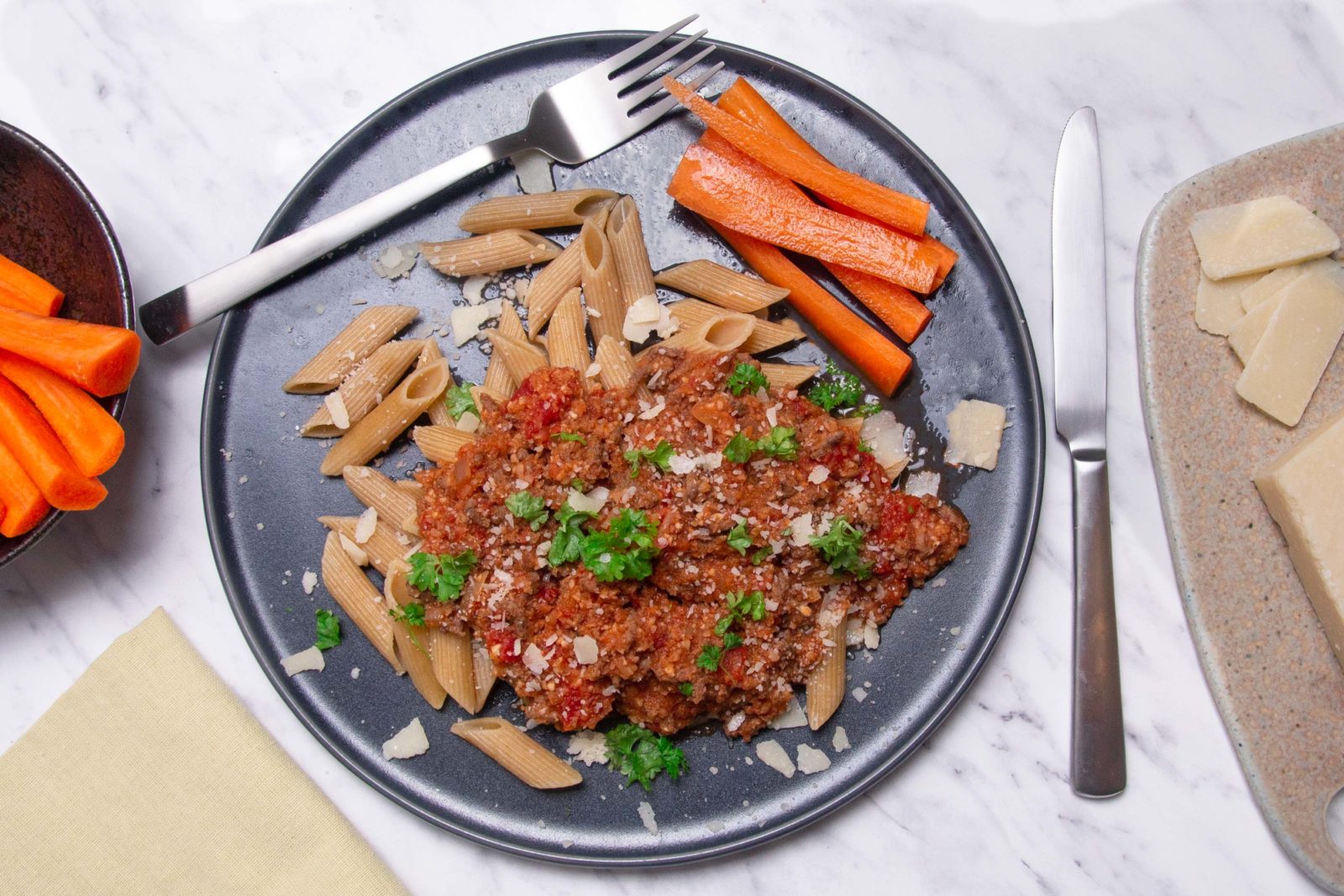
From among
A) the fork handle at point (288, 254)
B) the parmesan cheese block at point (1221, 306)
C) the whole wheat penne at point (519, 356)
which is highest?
the fork handle at point (288, 254)

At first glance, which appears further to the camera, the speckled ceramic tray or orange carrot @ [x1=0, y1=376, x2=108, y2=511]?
the speckled ceramic tray

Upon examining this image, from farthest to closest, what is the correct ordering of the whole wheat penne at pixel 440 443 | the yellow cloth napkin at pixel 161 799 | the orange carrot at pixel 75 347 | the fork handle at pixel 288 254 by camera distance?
1. the yellow cloth napkin at pixel 161 799
2. the fork handle at pixel 288 254
3. the whole wheat penne at pixel 440 443
4. the orange carrot at pixel 75 347

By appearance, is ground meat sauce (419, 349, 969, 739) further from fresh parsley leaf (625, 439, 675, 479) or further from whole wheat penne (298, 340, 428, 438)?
whole wheat penne (298, 340, 428, 438)

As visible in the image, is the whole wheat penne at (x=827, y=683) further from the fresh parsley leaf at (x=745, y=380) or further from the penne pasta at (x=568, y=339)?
the penne pasta at (x=568, y=339)

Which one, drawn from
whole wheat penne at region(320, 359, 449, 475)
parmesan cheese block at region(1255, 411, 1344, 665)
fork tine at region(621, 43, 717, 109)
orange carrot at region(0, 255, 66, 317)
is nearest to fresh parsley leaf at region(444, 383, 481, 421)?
whole wheat penne at region(320, 359, 449, 475)

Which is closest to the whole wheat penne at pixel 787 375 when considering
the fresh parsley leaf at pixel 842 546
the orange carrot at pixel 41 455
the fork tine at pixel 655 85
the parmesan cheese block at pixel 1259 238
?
the fresh parsley leaf at pixel 842 546

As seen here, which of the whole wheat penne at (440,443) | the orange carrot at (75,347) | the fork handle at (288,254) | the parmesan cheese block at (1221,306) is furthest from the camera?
the parmesan cheese block at (1221,306)
